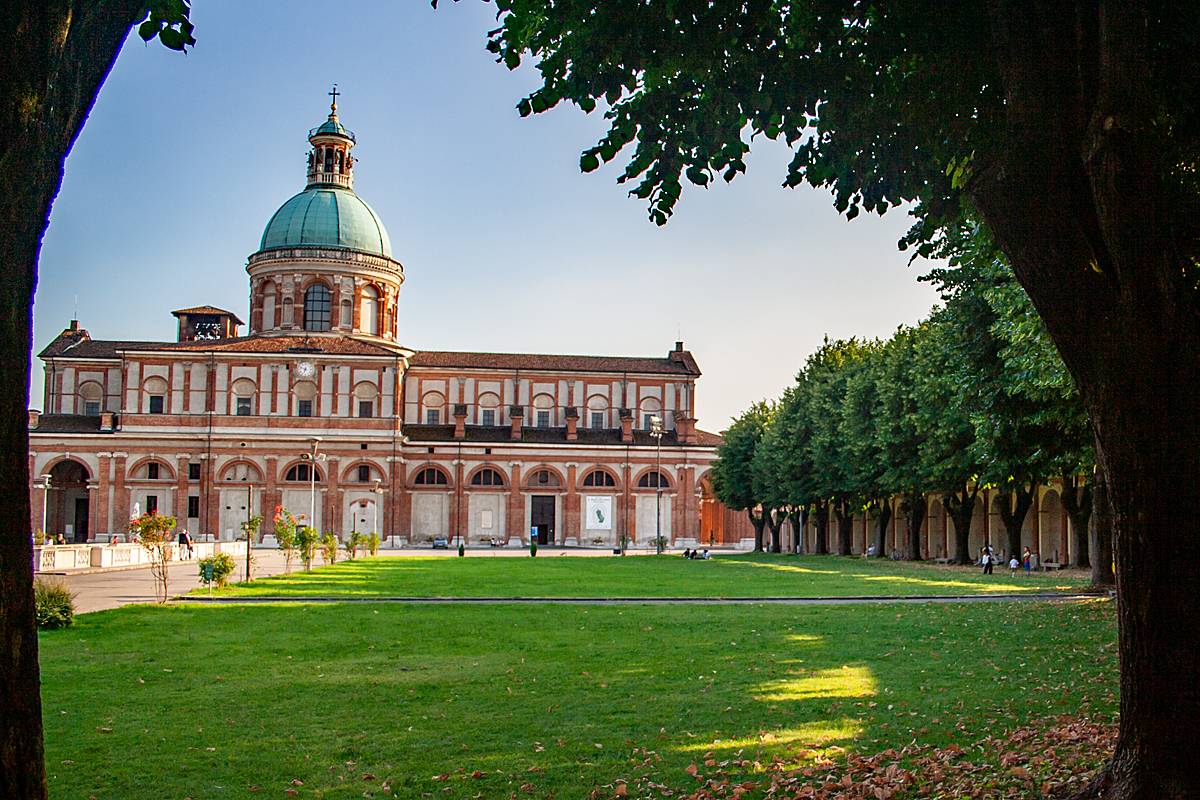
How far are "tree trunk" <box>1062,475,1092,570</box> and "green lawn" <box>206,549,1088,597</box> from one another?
205 centimetres

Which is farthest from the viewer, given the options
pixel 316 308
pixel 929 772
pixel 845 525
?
pixel 316 308

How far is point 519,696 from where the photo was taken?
34.2ft

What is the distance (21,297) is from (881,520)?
5149 centimetres

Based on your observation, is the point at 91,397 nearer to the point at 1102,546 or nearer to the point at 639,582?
the point at 639,582

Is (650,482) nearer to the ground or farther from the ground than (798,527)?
farther from the ground

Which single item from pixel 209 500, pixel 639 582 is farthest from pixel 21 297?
pixel 209 500

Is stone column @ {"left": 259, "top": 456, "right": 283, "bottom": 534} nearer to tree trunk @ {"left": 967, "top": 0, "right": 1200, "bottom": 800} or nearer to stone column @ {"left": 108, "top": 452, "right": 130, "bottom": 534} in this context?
stone column @ {"left": 108, "top": 452, "right": 130, "bottom": 534}

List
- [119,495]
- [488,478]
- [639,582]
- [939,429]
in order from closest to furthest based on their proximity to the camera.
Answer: [639,582] < [939,429] < [119,495] < [488,478]

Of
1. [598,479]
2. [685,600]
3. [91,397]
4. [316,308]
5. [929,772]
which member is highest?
[316,308]

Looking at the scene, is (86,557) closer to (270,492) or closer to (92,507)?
(270,492)

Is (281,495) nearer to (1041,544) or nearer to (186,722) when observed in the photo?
(1041,544)

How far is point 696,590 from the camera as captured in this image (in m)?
26.5

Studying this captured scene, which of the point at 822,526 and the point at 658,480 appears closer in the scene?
the point at 822,526

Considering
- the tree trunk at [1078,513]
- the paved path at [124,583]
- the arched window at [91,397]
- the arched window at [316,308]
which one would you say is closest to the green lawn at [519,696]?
the paved path at [124,583]
